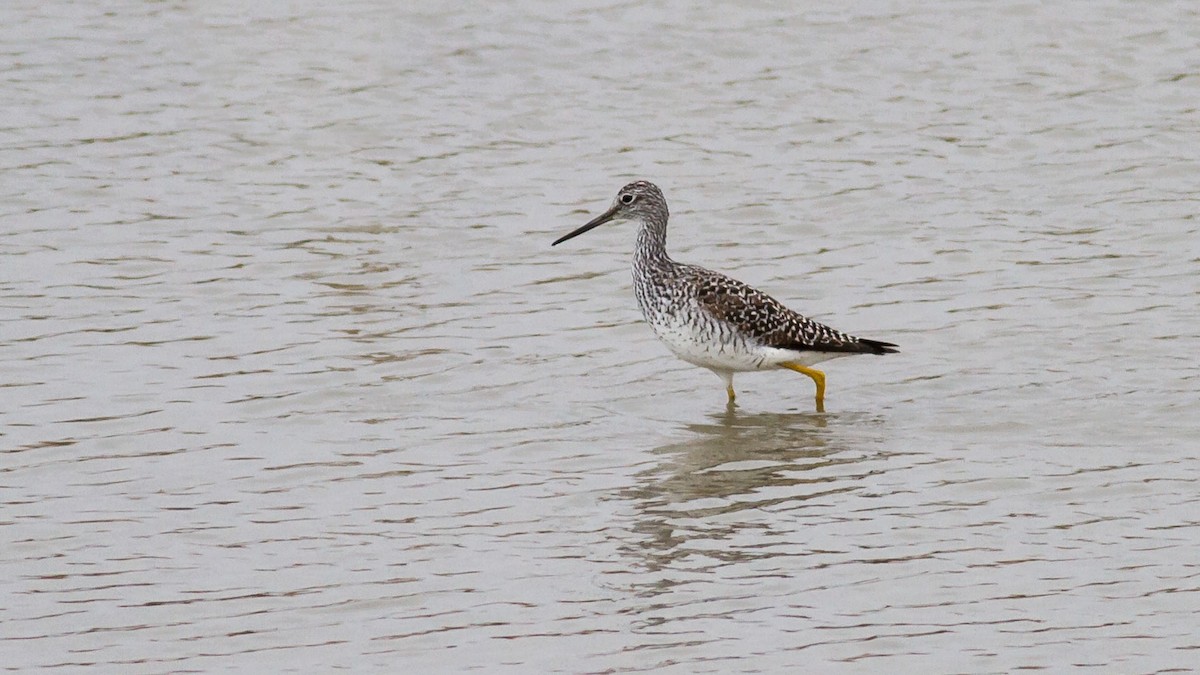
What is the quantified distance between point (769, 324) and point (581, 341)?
161 cm

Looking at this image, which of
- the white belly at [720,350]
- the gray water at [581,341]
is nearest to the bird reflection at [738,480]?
the gray water at [581,341]

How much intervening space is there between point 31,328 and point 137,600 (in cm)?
474

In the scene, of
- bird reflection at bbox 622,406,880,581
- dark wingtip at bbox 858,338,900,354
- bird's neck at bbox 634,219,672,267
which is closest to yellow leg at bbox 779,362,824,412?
bird reflection at bbox 622,406,880,581

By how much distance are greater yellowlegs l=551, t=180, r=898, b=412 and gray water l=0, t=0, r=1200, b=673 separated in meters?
0.33

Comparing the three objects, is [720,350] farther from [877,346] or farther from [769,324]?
[877,346]

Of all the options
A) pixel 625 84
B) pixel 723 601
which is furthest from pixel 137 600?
pixel 625 84

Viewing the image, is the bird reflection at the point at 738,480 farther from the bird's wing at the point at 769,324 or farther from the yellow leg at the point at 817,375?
the bird's wing at the point at 769,324

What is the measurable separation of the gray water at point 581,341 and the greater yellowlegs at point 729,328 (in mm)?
331

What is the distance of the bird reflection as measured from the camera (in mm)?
8768

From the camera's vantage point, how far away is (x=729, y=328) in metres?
11.2

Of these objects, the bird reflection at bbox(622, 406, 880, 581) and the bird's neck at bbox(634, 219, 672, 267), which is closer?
the bird reflection at bbox(622, 406, 880, 581)

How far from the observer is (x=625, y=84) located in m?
18.4

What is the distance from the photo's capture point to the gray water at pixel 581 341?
7.91 meters

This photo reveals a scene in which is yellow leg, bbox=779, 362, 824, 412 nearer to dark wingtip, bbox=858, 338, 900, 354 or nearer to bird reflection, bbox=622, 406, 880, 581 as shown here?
bird reflection, bbox=622, 406, 880, 581
